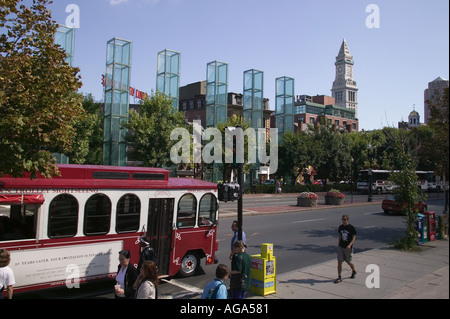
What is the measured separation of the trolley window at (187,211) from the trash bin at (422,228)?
946 cm

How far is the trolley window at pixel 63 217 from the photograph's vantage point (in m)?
7.85

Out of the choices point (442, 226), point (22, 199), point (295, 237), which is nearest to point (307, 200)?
point (295, 237)

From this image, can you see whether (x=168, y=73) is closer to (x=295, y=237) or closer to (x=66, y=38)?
(x=66, y=38)

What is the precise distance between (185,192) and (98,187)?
2368mm

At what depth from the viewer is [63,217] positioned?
8.01 metres

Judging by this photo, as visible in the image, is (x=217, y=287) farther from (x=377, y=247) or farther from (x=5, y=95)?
(x=377, y=247)

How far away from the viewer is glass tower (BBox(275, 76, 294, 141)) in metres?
55.2

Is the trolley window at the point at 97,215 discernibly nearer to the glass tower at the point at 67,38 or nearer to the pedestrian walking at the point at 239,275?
the pedestrian walking at the point at 239,275

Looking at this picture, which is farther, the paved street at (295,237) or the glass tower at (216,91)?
the glass tower at (216,91)

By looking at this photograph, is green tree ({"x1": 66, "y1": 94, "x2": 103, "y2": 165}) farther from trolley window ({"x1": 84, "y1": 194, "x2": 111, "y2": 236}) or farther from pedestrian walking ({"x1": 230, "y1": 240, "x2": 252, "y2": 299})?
pedestrian walking ({"x1": 230, "y1": 240, "x2": 252, "y2": 299})

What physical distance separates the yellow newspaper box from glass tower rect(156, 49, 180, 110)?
35.9 meters

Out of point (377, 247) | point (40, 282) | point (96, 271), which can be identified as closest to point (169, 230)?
point (96, 271)

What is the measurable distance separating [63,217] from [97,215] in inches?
29.1

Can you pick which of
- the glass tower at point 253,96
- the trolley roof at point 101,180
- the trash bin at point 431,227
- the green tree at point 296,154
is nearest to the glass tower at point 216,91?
the glass tower at point 253,96
